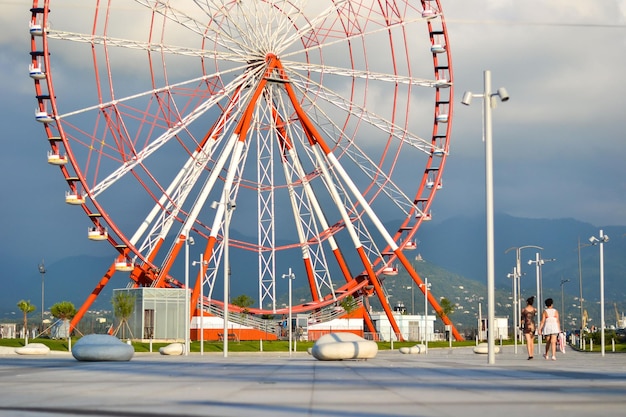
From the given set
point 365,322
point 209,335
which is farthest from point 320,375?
point 365,322

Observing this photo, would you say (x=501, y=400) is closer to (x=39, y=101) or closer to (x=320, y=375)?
(x=320, y=375)

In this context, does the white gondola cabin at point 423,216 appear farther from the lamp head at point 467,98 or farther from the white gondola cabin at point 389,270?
the lamp head at point 467,98

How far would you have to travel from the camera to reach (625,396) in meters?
14.5

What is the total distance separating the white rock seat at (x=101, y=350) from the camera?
31125mm

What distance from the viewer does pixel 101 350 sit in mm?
31094

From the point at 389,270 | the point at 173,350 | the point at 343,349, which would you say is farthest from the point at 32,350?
the point at 389,270

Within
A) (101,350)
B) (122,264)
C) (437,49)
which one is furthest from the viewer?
(122,264)

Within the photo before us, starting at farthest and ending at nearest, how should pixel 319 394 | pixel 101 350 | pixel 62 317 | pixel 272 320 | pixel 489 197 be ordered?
pixel 272 320 < pixel 62 317 < pixel 101 350 < pixel 489 197 < pixel 319 394

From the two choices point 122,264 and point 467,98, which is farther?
point 122,264

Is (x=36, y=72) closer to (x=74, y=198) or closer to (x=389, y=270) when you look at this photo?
(x=74, y=198)

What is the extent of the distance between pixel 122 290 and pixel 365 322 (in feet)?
79.4

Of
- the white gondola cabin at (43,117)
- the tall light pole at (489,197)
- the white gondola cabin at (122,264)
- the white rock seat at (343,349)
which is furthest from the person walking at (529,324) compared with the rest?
the white gondola cabin at (122,264)

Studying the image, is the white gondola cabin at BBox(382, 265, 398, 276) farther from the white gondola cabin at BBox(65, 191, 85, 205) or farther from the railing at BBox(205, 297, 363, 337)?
the white gondola cabin at BBox(65, 191, 85, 205)

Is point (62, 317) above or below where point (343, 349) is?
above
